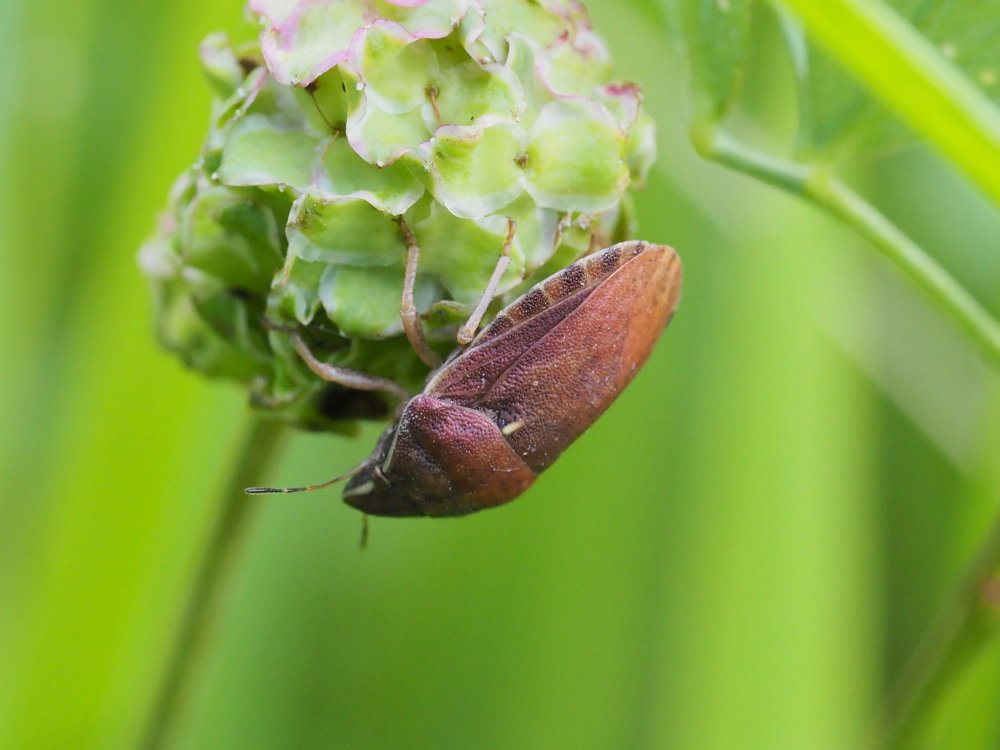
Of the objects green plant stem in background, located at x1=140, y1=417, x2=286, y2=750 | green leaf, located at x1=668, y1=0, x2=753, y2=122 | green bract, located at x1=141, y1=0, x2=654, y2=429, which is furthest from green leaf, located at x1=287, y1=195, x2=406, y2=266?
green leaf, located at x1=668, y1=0, x2=753, y2=122

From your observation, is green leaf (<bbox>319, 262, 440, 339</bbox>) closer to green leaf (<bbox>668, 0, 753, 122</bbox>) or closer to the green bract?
the green bract

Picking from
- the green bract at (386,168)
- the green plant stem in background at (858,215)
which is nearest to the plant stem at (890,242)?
the green plant stem in background at (858,215)

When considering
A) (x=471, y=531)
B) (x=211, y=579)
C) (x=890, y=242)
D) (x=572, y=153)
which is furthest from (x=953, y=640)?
(x=211, y=579)

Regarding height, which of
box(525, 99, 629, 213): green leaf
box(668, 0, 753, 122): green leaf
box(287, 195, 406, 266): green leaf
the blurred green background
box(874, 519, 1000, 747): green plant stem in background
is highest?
box(668, 0, 753, 122): green leaf

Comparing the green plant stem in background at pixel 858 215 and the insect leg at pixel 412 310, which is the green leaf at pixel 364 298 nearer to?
the insect leg at pixel 412 310

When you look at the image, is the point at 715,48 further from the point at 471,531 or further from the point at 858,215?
the point at 471,531

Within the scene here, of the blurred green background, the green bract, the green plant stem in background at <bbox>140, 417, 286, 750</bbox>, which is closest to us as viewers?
the green bract
